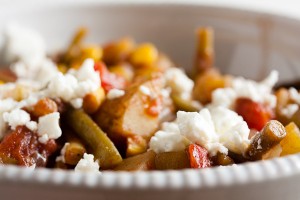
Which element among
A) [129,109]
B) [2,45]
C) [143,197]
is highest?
[143,197]

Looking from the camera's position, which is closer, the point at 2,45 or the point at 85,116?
the point at 85,116

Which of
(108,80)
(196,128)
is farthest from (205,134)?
(108,80)

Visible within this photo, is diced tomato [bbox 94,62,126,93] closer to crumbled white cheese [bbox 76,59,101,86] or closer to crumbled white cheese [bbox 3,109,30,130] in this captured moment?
crumbled white cheese [bbox 76,59,101,86]

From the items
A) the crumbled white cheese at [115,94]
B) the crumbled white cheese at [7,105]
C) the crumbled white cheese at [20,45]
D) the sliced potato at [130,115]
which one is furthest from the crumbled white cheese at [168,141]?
the crumbled white cheese at [20,45]

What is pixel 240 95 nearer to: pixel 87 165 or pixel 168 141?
pixel 168 141

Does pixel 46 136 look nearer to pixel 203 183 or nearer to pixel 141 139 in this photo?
pixel 141 139

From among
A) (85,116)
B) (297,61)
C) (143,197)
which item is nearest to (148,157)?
(85,116)

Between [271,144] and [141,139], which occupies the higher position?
[271,144]
